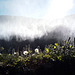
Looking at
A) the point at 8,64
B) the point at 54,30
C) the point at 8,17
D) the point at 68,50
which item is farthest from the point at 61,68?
the point at 8,17

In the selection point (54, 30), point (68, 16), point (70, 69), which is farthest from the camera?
point (68, 16)

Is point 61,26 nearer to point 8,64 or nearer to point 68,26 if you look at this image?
point 68,26

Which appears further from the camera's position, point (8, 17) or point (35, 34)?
point (8, 17)

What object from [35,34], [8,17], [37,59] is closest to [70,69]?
[37,59]

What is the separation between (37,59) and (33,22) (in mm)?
8786

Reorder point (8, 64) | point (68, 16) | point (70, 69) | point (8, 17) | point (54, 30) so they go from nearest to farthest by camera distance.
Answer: point (70, 69)
point (8, 64)
point (54, 30)
point (68, 16)
point (8, 17)

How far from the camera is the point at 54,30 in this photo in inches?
331

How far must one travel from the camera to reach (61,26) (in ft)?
28.1

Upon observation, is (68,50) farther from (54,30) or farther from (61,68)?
(54,30)

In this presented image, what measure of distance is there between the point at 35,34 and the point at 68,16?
4434 mm

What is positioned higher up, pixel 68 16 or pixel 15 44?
pixel 68 16

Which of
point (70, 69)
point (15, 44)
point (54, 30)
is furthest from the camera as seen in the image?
point (54, 30)

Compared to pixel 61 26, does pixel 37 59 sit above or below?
below

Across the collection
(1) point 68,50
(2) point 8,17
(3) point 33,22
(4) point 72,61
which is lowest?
(4) point 72,61
